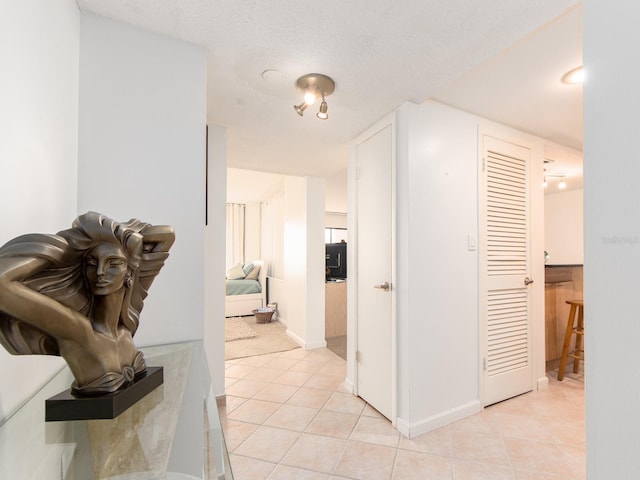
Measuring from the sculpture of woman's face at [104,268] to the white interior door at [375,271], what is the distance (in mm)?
1753

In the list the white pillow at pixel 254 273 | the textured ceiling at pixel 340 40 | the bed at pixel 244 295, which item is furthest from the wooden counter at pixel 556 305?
the white pillow at pixel 254 273

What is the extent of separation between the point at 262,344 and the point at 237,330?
800 mm

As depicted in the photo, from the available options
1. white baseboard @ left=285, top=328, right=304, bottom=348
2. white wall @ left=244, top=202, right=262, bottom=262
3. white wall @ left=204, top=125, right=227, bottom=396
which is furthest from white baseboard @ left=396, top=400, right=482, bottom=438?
white wall @ left=244, top=202, right=262, bottom=262

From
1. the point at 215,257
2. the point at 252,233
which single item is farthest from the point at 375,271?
the point at 252,233

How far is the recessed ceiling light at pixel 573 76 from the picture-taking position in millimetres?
1765

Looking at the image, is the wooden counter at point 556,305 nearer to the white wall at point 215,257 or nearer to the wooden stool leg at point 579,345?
the wooden stool leg at point 579,345

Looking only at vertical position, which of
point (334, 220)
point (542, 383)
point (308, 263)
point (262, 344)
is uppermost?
point (334, 220)

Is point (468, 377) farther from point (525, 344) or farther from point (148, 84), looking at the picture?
point (148, 84)

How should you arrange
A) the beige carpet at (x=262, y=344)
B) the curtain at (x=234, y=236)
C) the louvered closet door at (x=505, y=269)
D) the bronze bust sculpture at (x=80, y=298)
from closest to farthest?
the bronze bust sculpture at (x=80, y=298), the louvered closet door at (x=505, y=269), the beige carpet at (x=262, y=344), the curtain at (x=234, y=236)

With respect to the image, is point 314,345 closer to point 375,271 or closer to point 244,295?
point 375,271

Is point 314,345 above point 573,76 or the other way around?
the other way around

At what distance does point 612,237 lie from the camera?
593 mm

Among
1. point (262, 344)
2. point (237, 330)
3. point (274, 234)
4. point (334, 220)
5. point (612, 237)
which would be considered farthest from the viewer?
point (334, 220)

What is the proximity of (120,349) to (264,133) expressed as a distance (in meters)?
2.10
